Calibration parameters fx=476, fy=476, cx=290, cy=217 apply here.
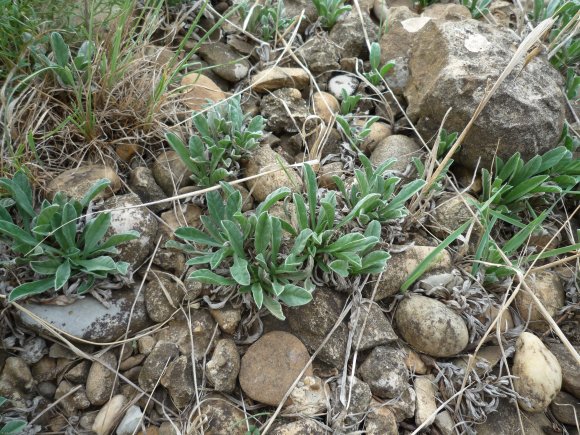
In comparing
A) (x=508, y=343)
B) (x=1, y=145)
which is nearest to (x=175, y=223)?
(x=1, y=145)

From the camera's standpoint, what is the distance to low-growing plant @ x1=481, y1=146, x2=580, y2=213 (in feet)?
6.86

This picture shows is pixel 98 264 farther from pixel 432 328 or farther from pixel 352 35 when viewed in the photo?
pixel 352 35

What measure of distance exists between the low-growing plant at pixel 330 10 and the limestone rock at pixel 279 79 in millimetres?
402

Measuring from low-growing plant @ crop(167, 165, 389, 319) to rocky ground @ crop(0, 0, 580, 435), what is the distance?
0.28ft

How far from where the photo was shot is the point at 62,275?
1660mm

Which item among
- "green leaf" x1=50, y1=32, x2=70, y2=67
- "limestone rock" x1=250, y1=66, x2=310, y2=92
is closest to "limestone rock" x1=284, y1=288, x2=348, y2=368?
"limestone rock" x1=250, y1=66, x2=310, y2=92

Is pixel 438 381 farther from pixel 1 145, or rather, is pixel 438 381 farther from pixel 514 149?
pixel 1 145

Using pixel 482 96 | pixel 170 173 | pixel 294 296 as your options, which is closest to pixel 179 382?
pixel 294 296

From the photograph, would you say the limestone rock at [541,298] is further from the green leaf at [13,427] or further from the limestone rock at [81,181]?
the green leaf at [13,427]

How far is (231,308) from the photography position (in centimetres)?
181

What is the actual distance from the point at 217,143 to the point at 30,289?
91 cm

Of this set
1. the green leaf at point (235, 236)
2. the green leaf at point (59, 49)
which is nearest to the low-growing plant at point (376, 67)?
the green leaf at point (235, 236)

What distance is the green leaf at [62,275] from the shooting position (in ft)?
5.33

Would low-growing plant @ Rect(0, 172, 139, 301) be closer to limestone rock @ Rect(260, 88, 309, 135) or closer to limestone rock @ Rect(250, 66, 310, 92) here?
limestone rock @ Rect(260, 88, 309, 135)
